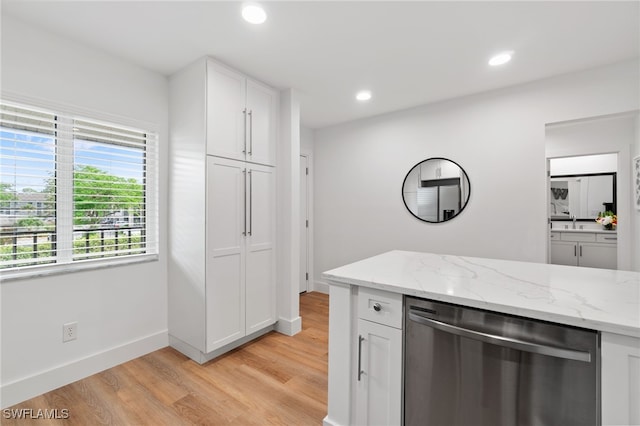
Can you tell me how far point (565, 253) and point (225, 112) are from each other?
5410mm

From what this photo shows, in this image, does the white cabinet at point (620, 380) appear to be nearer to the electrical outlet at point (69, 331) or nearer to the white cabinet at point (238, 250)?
the white cabinet at point (238, 250)

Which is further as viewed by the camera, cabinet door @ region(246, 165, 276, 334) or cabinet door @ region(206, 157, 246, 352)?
cabinet door @ region(246, 165, 276, 334)

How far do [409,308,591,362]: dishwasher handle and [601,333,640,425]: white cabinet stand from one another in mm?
60

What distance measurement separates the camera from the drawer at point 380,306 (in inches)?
52.4

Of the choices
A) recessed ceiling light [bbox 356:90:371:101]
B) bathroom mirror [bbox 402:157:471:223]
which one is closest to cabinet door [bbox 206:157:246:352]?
recessed ceiling light [bbox 356:90:371:101]

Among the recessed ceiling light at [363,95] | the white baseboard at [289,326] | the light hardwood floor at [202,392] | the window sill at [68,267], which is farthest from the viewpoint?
the recessed ceiling light at [363,95]

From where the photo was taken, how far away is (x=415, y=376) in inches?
50.6

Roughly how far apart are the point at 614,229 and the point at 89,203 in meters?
6.46

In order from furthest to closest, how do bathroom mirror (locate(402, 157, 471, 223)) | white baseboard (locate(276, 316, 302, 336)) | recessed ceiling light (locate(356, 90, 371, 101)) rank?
bathroom mirror (locate(402, 157, 471, 223)) < recessed ceiling light (locate(356, 90, 371, 101)) < white baseboard (locate(276, 316, 302, 336))

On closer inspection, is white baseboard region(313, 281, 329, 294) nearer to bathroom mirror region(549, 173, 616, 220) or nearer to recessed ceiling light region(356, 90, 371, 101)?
recessed ceiling light region(356, 90, 371, 101)

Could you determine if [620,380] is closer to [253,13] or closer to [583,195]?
[253,13]

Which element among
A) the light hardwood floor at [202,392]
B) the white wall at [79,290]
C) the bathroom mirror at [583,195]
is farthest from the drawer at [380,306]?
the bathroom mirror at [583,195]

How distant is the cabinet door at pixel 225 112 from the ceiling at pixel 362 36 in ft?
0.45

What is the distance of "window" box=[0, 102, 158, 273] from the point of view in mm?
1849
